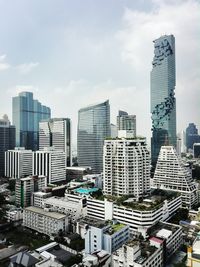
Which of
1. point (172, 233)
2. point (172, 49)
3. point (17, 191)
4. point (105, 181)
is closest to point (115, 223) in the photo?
point (172, 233)

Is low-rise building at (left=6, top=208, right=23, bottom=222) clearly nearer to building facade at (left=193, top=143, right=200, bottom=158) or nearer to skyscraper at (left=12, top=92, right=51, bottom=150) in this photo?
skyscraper at (left=12, top=92, right=51, bottom=150)

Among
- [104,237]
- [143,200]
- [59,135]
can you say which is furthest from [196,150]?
[104,237]

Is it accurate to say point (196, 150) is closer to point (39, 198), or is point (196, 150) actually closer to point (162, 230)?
point (39, 198)

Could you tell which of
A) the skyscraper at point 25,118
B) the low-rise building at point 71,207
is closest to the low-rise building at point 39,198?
the low-rise building at point 71,207

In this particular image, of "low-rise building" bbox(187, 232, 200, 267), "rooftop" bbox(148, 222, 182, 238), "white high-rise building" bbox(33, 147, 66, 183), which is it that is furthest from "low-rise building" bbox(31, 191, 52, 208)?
"low-rise building" bbox(187, 232, 200, 267)

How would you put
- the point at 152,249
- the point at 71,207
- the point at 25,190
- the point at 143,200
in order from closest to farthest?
1. the point at 152,249
2. the point at 143,200
3. the point at 71,207
4. the point at 25,190

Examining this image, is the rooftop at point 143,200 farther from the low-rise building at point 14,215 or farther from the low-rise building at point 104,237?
the low-rise building at point 14,215
